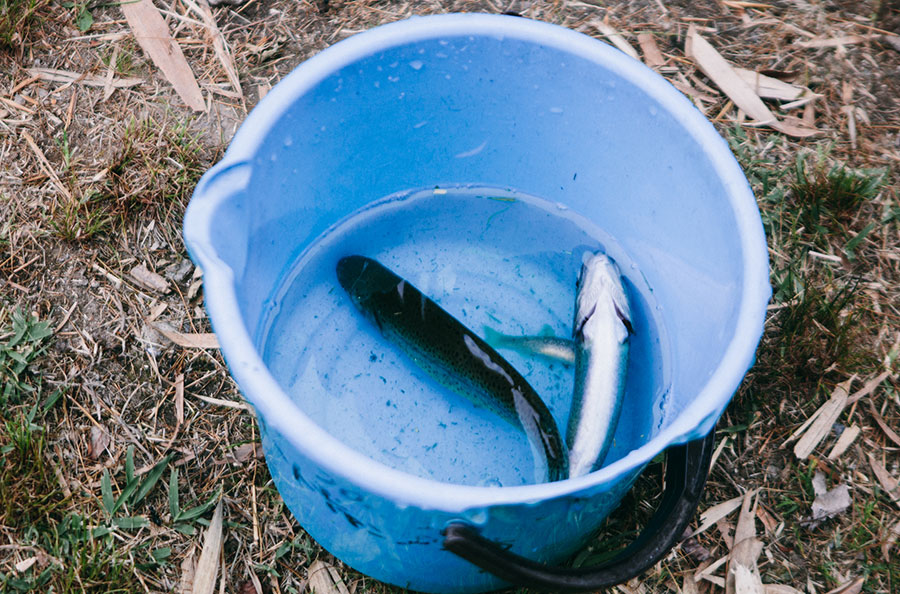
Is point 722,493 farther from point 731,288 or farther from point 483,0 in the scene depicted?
point 483,0

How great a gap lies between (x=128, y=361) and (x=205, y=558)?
0.52m

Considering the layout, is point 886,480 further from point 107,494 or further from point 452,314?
point 107,494

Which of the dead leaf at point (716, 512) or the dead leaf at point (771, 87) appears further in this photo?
the dead leaf at point (771, 87)

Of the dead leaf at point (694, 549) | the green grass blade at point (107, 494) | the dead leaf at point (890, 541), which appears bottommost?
the dead leaf at point (890, 541)

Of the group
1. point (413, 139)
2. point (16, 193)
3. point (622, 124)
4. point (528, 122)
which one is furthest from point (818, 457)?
point (16, 193)

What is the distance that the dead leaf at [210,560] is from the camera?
5.01 ft

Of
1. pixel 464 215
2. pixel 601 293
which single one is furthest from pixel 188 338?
pixel 601 293

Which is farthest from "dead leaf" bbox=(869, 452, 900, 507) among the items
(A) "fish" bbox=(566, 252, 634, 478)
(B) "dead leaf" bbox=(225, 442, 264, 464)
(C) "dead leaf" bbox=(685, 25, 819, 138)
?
(B) "dead leaf" bbox=(225, 442, 264, 464)

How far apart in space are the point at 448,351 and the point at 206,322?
615 mm

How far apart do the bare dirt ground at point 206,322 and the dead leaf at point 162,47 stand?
1.0 inches

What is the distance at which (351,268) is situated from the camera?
1.88 meters

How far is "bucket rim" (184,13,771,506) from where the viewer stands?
3.34ft

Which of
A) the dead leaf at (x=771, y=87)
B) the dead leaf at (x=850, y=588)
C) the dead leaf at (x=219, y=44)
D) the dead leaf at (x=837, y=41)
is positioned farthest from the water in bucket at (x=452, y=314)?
the dead leaf at (x=837, y=41)

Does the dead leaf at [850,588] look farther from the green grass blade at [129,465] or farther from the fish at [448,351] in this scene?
the green grass blade at [129,465]
